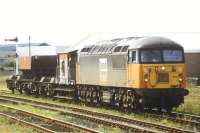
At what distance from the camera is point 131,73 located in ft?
72.4

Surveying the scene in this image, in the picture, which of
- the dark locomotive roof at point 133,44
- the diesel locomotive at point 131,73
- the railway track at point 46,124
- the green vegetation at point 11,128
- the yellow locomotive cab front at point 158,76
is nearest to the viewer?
the railway track at point 46,124

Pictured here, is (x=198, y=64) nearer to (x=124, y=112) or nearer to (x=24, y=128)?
(x=124, y=112)

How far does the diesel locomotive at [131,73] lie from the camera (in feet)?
70.4

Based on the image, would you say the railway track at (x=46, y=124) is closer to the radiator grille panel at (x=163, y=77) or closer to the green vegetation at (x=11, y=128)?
the green vegetation at (x=11, y=128)

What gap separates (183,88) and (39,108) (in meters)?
7.74

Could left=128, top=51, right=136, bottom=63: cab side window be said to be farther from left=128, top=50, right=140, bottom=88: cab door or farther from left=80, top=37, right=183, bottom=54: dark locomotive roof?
left=80, top=37, right=183, bottom=54: dark locomotive roof

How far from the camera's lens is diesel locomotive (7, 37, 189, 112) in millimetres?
21453

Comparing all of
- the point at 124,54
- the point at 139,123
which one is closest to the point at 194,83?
the point at 124,54

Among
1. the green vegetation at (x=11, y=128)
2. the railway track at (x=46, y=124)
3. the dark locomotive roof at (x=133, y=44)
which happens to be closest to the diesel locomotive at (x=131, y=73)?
the dark locomotive roof at (x=133, y=44)

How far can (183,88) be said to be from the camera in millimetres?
21953

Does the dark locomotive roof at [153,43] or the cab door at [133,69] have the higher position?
the dark locomotive roof at [153,43]

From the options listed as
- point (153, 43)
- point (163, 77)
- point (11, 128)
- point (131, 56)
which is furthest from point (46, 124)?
point (153, 43)

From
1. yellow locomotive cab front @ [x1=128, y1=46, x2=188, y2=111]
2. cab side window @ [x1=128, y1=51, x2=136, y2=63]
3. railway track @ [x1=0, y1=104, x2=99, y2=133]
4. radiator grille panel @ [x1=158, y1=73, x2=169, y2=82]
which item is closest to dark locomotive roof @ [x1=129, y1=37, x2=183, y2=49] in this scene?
yellow locomotive cab front @ [x1=128, y1=46, x2=188, y2=111]

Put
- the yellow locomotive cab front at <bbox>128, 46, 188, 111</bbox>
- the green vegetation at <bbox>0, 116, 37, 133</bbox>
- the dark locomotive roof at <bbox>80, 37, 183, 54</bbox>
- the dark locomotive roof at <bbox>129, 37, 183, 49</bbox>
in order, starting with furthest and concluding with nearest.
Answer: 1. the dark locomotive roof at <bbox>80, 37, 183, 54</bbox>
2. the dark locomotive roof at <bbox>129, 37, 183, 49</bbox>
3. the yellow locomotive cab front at <bbox>128, 46, 188, 111</bbox>
4. the green vegetation at <bbox>0, 116, 37, 133</bbox>
